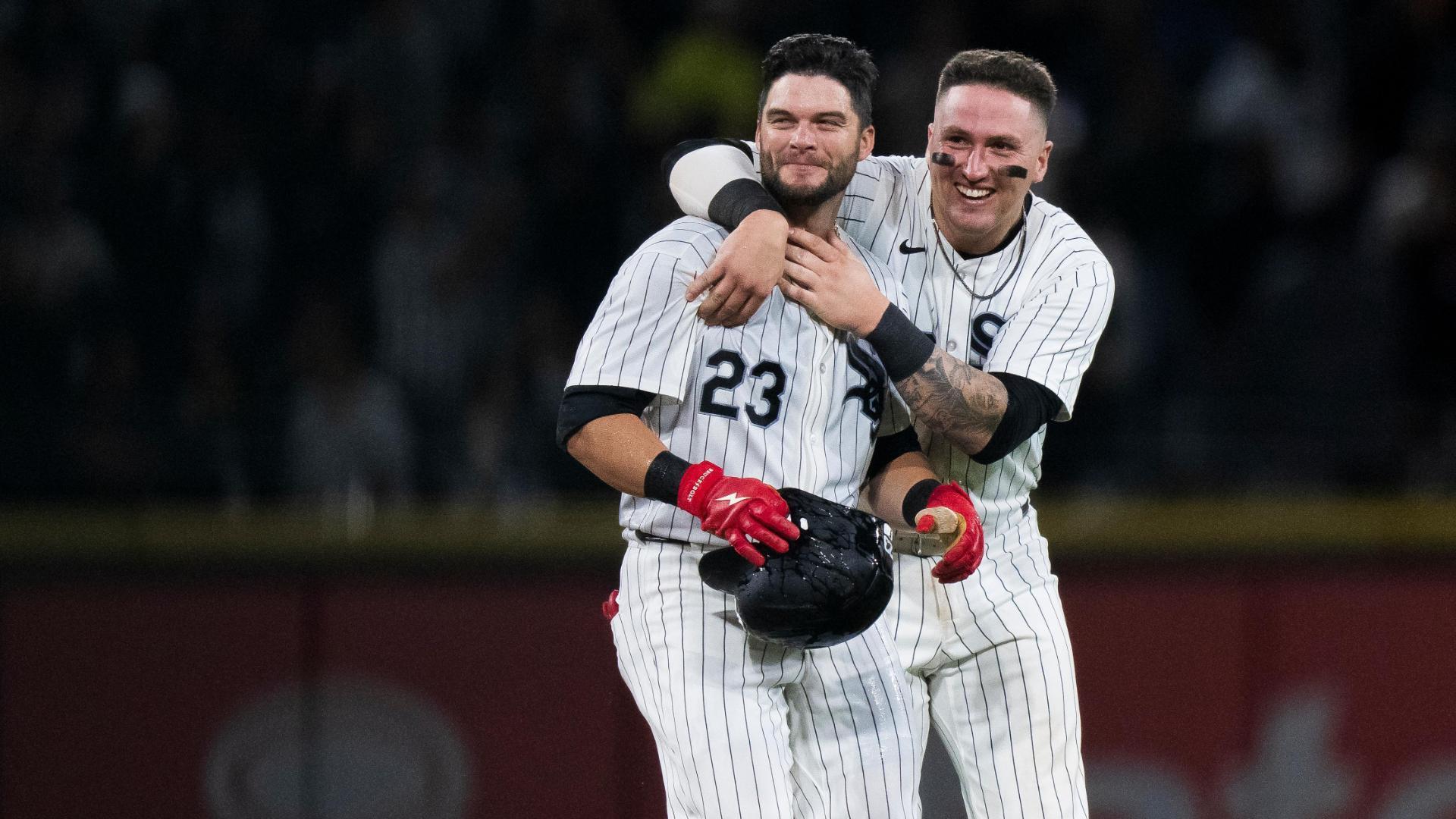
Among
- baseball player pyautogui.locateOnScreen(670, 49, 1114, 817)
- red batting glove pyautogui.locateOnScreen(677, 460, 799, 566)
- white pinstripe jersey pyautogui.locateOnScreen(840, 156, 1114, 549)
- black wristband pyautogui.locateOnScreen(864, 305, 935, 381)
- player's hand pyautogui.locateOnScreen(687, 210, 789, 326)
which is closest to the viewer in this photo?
red batting glove pyautogui.locateOnScreen(677, 460, 799, 566)

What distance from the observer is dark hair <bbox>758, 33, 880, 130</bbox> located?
10.2ft

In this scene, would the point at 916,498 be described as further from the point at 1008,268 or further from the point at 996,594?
the point at 1008,268

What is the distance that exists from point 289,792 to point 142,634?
0.65 metres

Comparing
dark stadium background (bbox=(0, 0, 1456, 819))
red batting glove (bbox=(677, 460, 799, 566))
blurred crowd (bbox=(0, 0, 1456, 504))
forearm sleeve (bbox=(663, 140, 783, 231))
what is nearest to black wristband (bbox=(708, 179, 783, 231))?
forearm sleeve (bbox=(663, 140, 783, 231))

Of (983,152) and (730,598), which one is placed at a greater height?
(983,152)

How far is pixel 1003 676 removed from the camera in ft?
11.5

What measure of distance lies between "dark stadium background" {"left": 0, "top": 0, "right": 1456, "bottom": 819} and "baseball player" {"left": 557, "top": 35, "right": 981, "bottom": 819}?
4.84 ft

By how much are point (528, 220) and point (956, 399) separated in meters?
3.96

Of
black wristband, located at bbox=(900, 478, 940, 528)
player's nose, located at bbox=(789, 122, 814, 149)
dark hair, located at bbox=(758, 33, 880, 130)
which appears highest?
dark hair, located at bbox=(758, 33, 880, 130)

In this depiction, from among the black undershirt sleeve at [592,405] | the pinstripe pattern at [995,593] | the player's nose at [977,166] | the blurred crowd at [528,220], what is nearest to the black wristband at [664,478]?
the black undershirt sleeve at [592,405]

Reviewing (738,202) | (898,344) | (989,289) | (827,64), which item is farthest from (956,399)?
(827,64)

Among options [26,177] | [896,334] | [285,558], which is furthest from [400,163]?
[896,334]

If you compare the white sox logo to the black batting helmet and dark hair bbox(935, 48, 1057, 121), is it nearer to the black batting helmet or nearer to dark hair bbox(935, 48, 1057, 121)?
dark hair bbox(935, 48, 1057, 121)

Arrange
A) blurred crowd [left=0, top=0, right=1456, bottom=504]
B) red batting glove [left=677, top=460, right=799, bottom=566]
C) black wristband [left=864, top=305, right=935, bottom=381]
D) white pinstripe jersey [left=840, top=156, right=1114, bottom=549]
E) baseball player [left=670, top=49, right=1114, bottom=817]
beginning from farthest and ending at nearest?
blurred crowd [left=0, top=0, right=1456, bottom=504], white pinstripe jersey [left=840, top=156, right=1114, bottom=549], baseball player [left=670, top=49, right=1114, bottom=817], black wristband [left=864, top=305, right=935, bottom=381], red batting glove [left=677, top=460, right=799, bottom=566]
